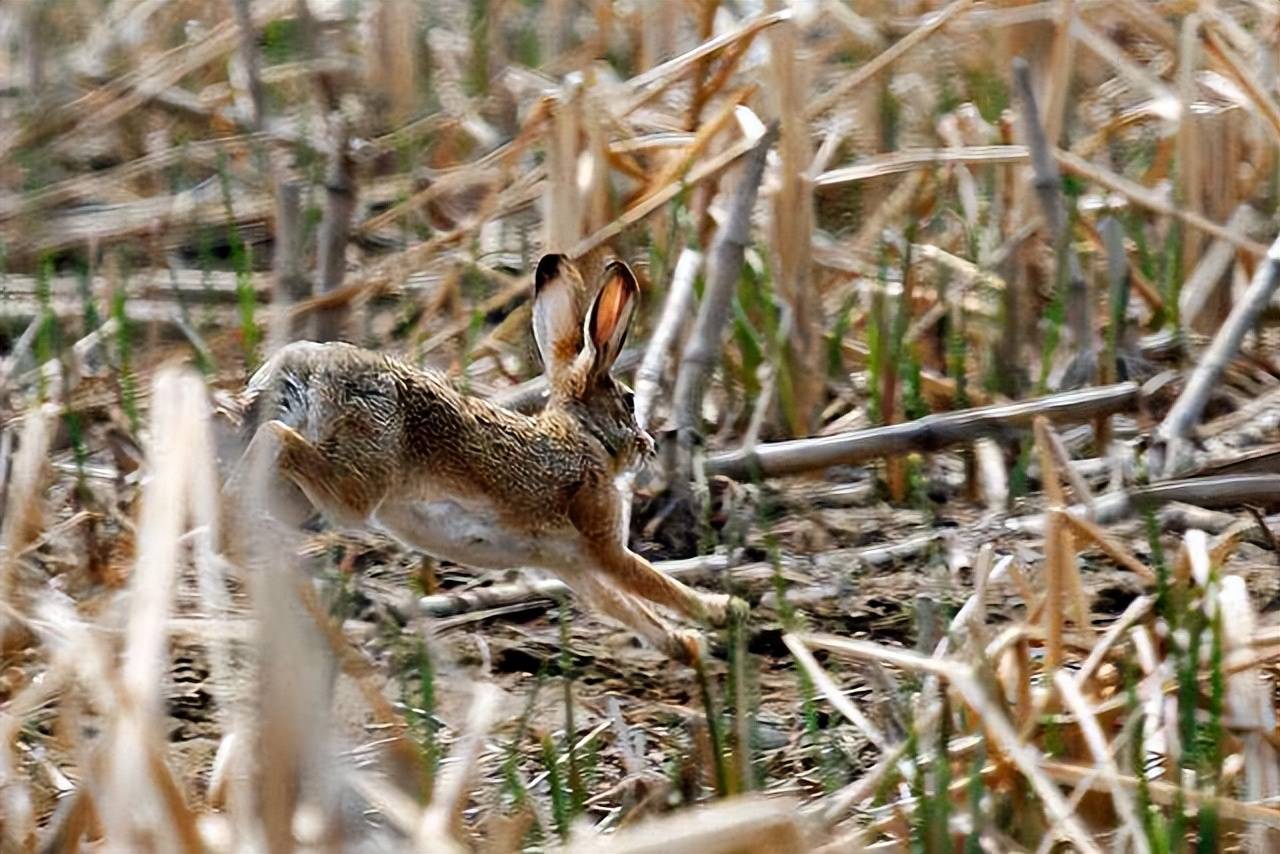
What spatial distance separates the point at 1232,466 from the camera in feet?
11.9

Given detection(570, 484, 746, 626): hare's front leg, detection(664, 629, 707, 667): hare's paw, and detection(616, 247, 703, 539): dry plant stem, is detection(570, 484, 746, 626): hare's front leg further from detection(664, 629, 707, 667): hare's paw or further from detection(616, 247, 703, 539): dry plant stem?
detection(616, 247, 703, 539): dry plant stem

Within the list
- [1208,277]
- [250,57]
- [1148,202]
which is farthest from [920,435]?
[250,57]

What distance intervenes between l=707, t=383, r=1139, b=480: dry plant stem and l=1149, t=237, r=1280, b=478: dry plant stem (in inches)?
4.5

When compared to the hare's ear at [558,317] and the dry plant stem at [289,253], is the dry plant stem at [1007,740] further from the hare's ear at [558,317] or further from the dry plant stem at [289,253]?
the dry plant stem at [289,253]

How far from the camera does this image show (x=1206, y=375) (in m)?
3.81

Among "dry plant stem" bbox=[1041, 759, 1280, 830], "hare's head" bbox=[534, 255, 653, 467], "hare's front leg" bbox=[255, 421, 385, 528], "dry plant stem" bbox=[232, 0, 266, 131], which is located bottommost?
"dry plant stem" bbox=[1041, 759, 1280, 830]

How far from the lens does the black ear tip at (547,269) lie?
3.26m

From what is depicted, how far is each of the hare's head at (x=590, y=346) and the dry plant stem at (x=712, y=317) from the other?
38 centimetres

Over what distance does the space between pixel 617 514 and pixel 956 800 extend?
76 centimetres

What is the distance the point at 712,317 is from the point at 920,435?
45 centimetres

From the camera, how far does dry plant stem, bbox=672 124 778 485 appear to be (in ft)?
12.2

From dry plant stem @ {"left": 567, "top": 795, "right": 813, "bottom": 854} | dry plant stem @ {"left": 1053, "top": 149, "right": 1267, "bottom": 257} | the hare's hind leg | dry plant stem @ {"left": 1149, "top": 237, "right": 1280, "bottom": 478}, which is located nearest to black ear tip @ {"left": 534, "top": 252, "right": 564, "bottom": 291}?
the hare's hind leg

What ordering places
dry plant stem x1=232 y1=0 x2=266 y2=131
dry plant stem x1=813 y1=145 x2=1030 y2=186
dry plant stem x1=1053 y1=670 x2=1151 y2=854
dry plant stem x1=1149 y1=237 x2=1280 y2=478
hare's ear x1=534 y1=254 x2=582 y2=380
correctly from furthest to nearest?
dry plant stem x1=232 y1=0 x2=266 y2=131 → dry plant stem x1=813 y1=145 x2=1030 y2=186 → dry plant stem x1=1149 y1=237 x2=1280 y2=478 → hare's ear x1=534 y1=254 x2=582 y2=380 → dry plant stem x1=1053 y1=670 x2=1151 y2=854

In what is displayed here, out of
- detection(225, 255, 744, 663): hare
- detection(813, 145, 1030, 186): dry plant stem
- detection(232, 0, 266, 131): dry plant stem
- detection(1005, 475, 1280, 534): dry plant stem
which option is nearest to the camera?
detection(225, 255, 744, 663): hare
